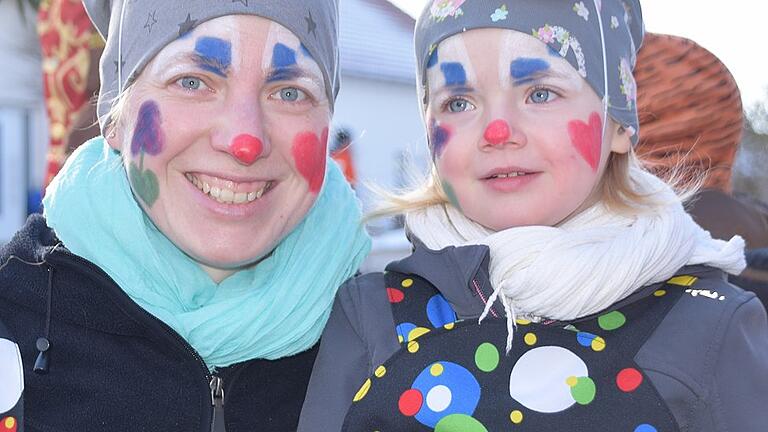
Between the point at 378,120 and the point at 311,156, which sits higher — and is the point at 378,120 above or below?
below

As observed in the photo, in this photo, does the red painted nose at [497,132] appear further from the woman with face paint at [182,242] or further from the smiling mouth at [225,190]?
the smiling mouth at [225,190]

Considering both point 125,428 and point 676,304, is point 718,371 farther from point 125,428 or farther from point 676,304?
point 125,428

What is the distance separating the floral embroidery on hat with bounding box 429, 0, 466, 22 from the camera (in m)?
2.13

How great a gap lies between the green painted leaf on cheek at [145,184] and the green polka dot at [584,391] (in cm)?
109

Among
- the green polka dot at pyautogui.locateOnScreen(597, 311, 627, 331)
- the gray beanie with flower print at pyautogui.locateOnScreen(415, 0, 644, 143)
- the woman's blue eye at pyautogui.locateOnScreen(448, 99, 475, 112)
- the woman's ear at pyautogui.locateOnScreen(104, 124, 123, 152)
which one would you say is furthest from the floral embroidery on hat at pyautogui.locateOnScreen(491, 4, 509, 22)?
the woman's ear at pyautogui.locateOnScreen(104, 124, 123, 152)

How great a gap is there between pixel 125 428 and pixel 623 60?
5.13ft

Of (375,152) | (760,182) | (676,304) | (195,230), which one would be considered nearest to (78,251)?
(195,230)

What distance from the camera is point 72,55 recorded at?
4.74 metres

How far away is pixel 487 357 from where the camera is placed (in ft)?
6.39

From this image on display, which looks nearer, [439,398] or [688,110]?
[439,398]

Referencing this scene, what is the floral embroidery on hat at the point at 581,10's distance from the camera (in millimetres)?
2139

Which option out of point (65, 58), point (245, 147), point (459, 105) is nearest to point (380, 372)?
point (245, 147)

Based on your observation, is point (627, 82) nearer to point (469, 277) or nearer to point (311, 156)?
point (469, 277)

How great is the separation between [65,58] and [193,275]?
314cm
